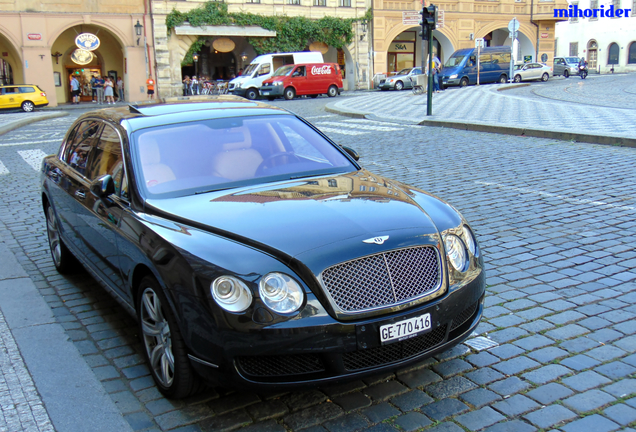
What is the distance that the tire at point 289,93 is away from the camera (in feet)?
109

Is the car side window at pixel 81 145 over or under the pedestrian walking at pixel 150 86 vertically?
under

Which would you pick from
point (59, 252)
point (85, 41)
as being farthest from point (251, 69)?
point (59, 252)

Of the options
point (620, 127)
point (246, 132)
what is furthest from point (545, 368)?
point (620, 127)

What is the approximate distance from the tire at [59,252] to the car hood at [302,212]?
2.11 metres

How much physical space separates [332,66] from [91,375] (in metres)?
33.1

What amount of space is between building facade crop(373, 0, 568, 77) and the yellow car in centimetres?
2297

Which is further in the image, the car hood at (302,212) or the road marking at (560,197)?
the road marking at (560,197)

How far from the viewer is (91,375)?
354cm

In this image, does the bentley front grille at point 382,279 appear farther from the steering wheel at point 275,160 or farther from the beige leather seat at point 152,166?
the beige leather seat at point 152,166

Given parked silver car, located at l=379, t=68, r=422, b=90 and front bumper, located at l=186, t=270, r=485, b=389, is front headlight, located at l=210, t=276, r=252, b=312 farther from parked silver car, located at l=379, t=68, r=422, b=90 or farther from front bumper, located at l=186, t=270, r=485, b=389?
parked silver car, located at l=379, t=68, r=422, b=90

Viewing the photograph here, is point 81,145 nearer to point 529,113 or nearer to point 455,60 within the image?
point 529,113

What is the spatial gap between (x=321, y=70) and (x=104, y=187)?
104 ft

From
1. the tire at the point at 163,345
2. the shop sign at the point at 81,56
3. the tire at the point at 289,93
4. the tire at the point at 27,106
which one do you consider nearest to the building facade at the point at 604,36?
the tire at the point at 289,93

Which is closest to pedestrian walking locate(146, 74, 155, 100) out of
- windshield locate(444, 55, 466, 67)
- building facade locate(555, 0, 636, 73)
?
A: windshield locate(444, 55, 466, 67)
